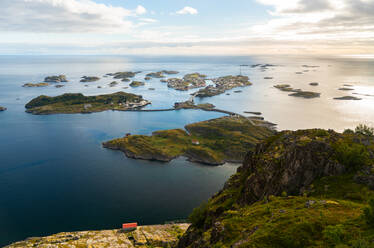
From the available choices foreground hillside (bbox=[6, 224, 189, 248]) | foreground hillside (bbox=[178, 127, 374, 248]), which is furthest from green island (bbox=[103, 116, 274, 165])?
foreground hillside (bbox=[178, 127, 374, 248])

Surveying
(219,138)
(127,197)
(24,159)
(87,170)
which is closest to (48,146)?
(24,159)

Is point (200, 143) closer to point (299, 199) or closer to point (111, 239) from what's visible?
point (111, 239)

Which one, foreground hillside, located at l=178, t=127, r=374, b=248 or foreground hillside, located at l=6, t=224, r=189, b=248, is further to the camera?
foreground hillside, located at l=6, t=224, r=189, b=248

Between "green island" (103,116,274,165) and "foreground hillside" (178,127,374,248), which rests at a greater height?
"foreground hillside" (178,127,374,248)

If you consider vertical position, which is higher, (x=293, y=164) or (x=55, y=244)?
(x=293, y=164)

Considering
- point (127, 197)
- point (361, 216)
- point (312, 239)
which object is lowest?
point (127, 197)

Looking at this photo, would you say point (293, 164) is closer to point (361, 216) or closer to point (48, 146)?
point (361, 216)

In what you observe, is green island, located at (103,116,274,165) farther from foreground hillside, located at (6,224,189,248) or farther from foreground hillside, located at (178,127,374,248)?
foreground hillside, located at (178,127,374,248)
